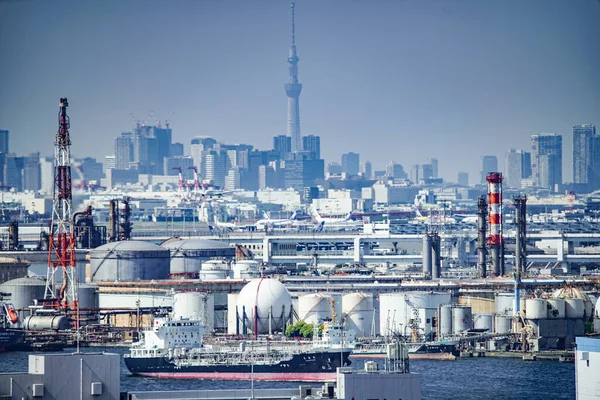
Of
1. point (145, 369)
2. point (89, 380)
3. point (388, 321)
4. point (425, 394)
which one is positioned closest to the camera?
point (89, 380)

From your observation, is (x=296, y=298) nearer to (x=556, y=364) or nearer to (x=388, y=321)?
(x=388, y=321)

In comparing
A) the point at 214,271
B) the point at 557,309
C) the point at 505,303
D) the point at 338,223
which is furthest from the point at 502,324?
the point at 338,223

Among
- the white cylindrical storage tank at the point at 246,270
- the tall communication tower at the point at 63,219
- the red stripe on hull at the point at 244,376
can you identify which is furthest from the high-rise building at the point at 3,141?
the red stripe on hull at the point at 244,376

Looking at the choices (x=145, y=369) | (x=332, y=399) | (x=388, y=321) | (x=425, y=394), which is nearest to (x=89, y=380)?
(x=332, y=399)

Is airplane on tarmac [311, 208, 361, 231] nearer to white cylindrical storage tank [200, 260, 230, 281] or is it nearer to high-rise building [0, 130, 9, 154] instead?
high-rise building [0, 130, 9, 154]

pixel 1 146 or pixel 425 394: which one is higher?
pixel 1 146

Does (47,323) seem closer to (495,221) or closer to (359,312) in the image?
(359,312)
